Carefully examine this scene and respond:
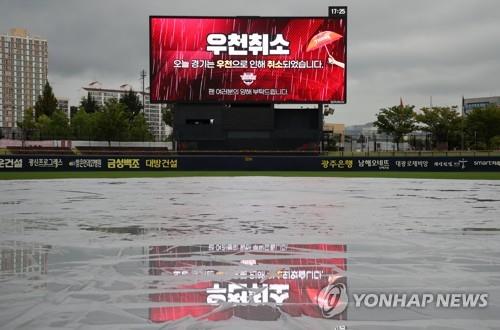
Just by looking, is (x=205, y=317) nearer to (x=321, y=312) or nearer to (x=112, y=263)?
(x=321, y=312)

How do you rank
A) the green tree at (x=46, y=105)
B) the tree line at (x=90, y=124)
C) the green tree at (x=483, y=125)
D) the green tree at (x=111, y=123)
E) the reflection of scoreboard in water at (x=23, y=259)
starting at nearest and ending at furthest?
the reflection of scoreboard in water at (x=23, y=259), the tree line at (x=90, y=124), the green tree at (x=111, y=123), the green tree at (x=483, y=125), the green tree at (x=46, y=105)

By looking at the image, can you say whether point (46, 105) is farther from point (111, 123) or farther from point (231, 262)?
point (231, 262)

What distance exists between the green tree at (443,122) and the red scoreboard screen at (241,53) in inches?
1579

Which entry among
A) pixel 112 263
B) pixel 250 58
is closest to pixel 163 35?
pixel 250 58

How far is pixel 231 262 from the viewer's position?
786 centimetres

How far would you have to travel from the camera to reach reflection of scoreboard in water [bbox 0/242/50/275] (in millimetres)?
7289

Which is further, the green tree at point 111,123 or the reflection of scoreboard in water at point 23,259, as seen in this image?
the green tree at point 111,123

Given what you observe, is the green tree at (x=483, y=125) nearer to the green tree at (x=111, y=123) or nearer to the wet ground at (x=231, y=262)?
the green tree at (x=111, y=123)

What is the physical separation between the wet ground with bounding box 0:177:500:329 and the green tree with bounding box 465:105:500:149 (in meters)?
70.6

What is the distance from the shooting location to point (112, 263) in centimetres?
782

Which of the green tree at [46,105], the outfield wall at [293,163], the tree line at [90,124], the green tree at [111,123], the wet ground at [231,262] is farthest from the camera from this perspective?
the green tree at [46,105]

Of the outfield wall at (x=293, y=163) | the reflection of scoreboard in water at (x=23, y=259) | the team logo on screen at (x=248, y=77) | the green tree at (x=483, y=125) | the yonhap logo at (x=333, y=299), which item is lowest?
the reflection of scoreboard in water at (x=23, y=259)

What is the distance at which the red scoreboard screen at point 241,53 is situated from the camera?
49.3m

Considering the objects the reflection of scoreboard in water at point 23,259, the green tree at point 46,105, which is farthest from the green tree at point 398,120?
the reflection of scoreboard in water at point 23,259
